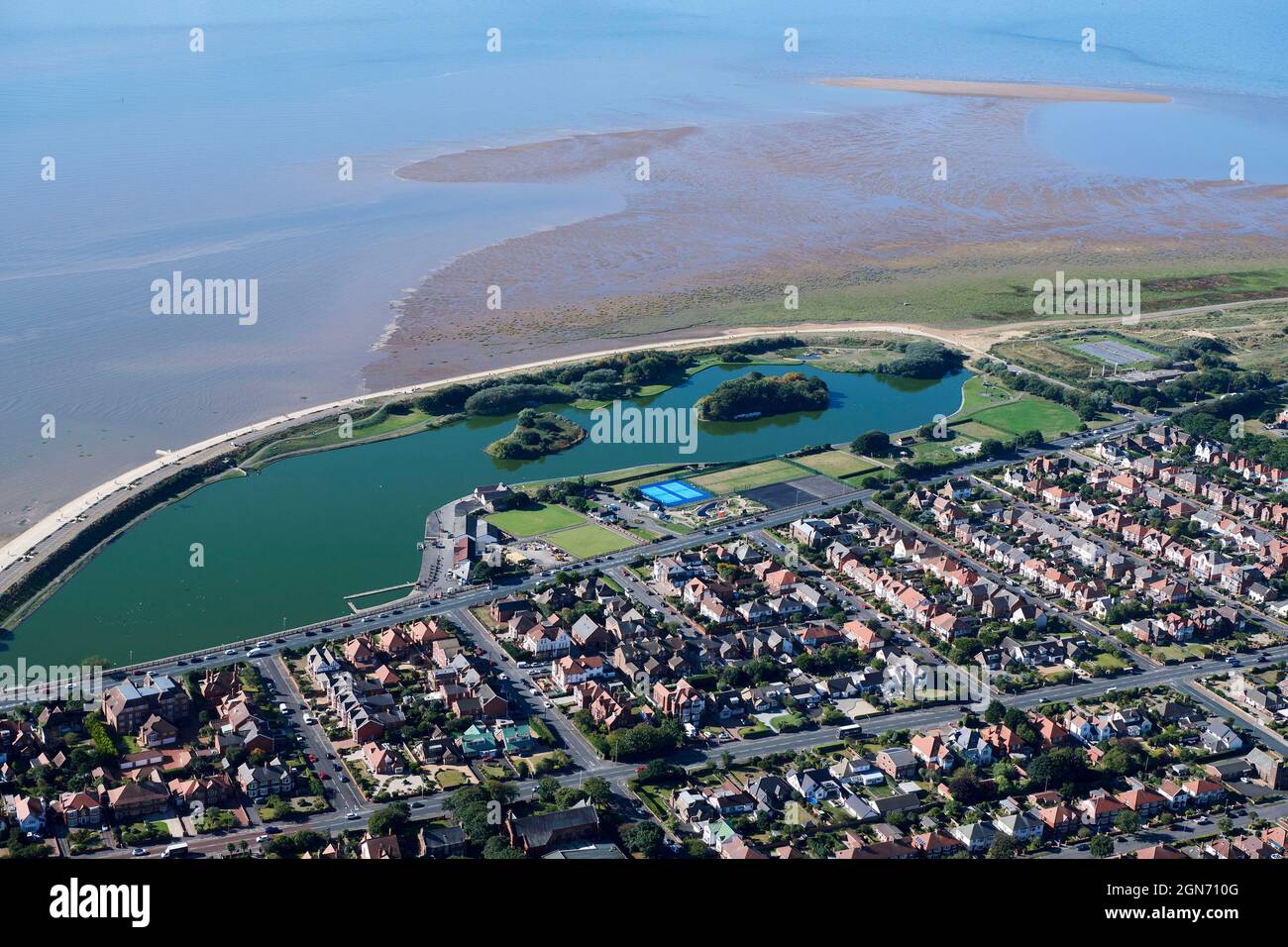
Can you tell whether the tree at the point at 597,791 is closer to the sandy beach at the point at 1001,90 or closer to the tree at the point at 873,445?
the tree at the point at 873,445

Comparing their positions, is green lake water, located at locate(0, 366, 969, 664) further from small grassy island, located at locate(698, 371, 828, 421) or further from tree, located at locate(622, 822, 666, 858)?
tree, located at locate(622, 822, 666, 858)

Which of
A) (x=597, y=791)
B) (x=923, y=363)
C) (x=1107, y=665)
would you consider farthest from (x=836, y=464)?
(x=597, y=791)

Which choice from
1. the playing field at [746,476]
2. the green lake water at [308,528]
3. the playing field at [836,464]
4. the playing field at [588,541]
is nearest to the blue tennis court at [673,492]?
the playing field at [746,476]

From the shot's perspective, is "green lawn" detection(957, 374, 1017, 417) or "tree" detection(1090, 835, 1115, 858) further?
"green lawn" detection(957, 374, 1017, 417)

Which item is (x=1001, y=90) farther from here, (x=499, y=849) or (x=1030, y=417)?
(x=499, y=849)

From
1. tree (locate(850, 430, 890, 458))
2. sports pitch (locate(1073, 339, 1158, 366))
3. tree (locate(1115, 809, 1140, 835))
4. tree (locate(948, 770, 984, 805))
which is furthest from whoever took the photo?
sports pitch (locate(1073, 339, 1158, 366))

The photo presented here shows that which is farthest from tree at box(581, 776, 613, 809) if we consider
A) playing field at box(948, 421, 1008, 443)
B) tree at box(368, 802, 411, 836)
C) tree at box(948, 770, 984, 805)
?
playing field at box(948, 421, 1008, 443)
